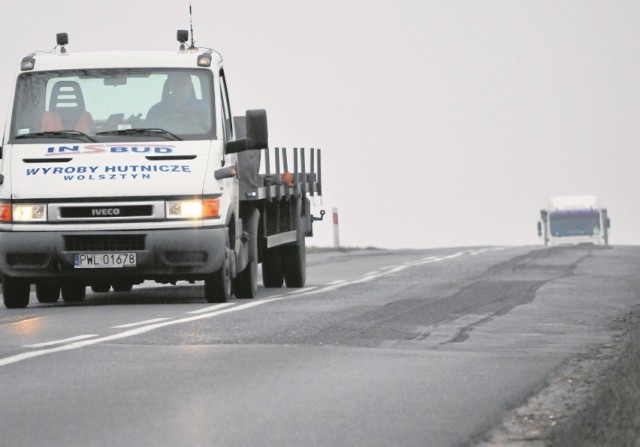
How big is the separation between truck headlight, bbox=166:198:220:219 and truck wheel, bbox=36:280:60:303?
7.96ft

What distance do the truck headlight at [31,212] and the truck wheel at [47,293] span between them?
71.4 inches

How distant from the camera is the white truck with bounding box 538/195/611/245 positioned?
7069 cm

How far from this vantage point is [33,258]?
54.2 ft

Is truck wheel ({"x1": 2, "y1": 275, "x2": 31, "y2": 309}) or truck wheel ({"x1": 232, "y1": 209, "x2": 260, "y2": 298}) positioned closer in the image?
truck wheel ({"x1": 2, "y1": 275, "x2": 31, "y2": 309})

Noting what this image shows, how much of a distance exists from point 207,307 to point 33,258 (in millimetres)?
1807

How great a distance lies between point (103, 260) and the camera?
16.5 m

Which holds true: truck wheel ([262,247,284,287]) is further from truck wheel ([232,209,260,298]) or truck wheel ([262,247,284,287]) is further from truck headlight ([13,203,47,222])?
truck headlight ([13,203,47,222])

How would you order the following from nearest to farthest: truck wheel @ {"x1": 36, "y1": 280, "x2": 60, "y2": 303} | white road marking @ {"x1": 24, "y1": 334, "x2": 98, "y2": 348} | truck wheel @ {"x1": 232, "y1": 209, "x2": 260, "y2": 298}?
white road marking @ {"x1": 24, "y1": 334, "x2": 98, "y2": 348}
truck wheel @ {"x1": 232, "y1": 209, "x2": 260, "y2": 298}
truck wheel @ {"x1": 36, "y1": 280, "x2": 60, "y2": 303}

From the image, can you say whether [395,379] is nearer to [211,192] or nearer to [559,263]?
[211,192]

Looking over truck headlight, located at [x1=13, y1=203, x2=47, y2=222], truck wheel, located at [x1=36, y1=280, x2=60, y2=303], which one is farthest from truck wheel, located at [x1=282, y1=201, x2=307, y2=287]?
truck headlight, located at [x1=13, y1=203, x2=47, y2=222]

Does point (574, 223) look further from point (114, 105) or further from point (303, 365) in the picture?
point (303, 365)

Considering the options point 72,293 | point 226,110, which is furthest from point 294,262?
point 226,110

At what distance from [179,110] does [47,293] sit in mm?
2842

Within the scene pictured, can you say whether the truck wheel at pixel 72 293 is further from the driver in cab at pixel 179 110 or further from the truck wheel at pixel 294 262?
the truck wheel at pixel 294 262
